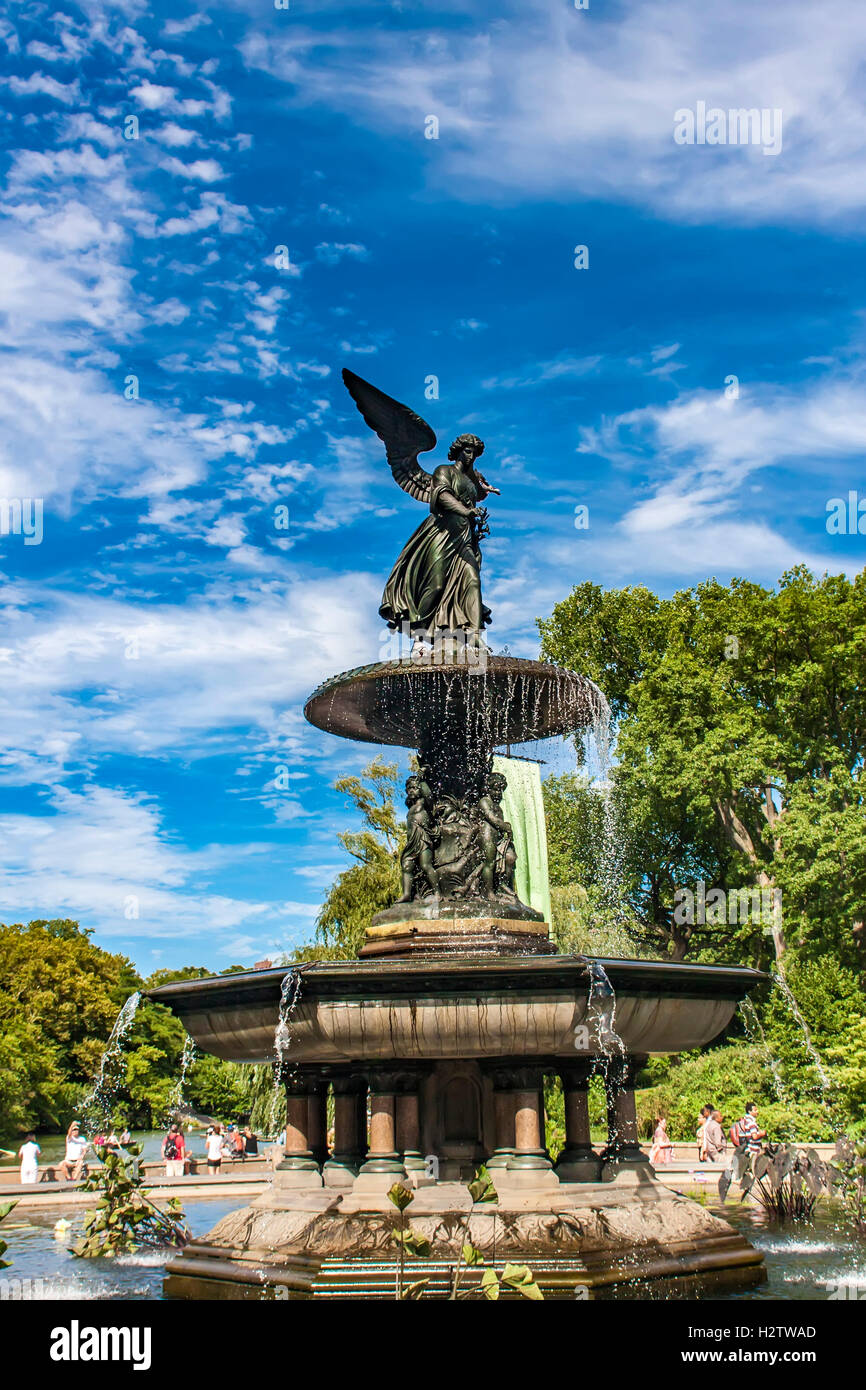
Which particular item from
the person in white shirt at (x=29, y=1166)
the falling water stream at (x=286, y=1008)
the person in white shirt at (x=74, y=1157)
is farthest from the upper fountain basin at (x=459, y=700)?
the person in white shirt at (x=74, y=1157)

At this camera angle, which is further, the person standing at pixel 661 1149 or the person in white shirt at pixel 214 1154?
the person in white shirt at pixel 214 1154

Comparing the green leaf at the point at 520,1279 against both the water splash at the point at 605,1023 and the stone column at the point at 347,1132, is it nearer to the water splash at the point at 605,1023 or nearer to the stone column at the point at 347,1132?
the water splash at the point at 605,1023

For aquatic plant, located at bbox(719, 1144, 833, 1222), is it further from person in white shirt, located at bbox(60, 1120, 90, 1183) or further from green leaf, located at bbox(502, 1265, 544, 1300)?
person in white shirt, located at bbox(60, 1120, 90, 1183)

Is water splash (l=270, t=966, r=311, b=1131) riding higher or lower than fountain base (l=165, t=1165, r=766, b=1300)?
higher

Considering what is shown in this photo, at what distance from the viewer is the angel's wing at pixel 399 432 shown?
11.2m

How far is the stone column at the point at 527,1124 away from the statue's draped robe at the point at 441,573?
4087 millimetres

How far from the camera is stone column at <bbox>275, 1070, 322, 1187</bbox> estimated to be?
28.2 feet

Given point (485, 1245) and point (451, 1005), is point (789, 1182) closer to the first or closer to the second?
point (485, 1245)

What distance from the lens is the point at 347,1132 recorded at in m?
8.88

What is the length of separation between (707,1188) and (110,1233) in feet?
25.6

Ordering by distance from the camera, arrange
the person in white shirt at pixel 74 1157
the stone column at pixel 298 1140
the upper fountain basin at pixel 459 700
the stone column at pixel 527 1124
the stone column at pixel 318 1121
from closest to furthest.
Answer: the stone column at pixel 527 1124
the stone column at pixel 298 1140
the stone column at pixel 318 1121
the upper fountain basin at pixel 459 700
the person in white shirt at pixel 74 1157

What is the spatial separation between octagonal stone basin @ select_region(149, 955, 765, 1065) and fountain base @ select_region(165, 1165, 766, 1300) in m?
0.89

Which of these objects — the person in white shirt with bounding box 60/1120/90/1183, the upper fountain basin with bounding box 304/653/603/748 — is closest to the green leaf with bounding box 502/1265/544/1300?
the upper fountain basin with bounding box 304/653/603/748

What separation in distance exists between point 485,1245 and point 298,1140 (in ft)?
7.29
